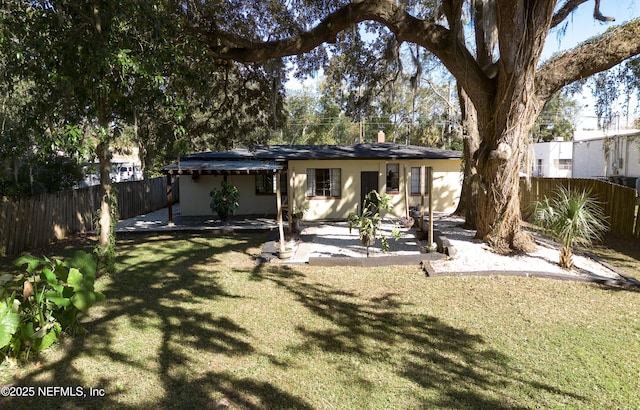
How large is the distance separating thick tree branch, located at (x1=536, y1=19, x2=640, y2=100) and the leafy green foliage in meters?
8.80

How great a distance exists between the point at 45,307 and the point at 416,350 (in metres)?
4.09

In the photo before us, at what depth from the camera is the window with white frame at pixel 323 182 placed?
50.3 ft

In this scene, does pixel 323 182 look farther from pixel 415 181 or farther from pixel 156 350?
pixel 156 350

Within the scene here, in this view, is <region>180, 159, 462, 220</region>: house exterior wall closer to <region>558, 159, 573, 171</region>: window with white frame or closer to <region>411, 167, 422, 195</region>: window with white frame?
<region>411, 167, 422, 195</region>: window with white frame

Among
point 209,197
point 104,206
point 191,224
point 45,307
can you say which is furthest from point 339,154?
point 45,307

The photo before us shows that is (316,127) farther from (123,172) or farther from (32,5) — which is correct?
(32,5)

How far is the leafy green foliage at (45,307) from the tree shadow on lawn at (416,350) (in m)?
2.50

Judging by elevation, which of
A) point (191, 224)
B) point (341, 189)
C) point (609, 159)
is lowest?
point (191, 224)

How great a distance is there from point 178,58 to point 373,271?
523cm

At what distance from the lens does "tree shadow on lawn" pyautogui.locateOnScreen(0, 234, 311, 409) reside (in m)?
3.49

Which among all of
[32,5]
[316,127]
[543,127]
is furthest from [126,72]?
[543,127]

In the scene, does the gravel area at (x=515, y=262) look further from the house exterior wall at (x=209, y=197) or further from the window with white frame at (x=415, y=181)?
the house exterior wall at (x=209, y=197)

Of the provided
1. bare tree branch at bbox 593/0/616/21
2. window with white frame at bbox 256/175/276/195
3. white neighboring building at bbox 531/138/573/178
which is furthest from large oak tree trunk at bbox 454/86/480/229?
white neighboring building at bbox 531/138/573/178

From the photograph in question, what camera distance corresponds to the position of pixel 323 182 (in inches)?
605
